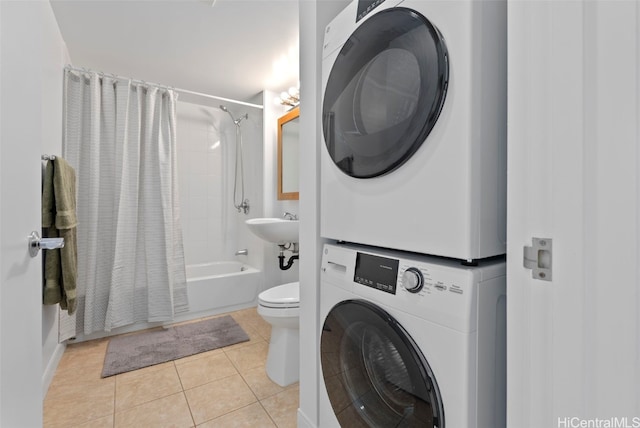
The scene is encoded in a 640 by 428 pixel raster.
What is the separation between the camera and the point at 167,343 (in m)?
2.14

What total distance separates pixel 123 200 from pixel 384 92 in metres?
2.20

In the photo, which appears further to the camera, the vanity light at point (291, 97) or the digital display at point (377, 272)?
the vanity light at point (291, 97)

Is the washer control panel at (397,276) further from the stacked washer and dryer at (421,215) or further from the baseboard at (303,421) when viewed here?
the baseboard at (303,421)

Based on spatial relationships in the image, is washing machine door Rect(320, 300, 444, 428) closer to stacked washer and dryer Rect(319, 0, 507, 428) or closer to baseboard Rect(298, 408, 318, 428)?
stacked washer and dryer Rect(319, 0, 507, 428)

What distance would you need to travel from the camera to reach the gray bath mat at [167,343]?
1877 millimetres

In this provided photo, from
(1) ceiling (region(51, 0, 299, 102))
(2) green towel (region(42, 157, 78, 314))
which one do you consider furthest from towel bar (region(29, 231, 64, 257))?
(1) ceiling (region(51, 0, 299, 102))

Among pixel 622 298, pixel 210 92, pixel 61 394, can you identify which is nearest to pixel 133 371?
pixel 61 394

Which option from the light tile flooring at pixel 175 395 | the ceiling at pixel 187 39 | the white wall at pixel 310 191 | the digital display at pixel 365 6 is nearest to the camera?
the digital display at pixel 365 6

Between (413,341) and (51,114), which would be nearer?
(413,341)

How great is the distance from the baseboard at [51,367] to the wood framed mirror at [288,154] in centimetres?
192

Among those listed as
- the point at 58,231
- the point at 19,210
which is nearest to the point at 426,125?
the point at 19,210

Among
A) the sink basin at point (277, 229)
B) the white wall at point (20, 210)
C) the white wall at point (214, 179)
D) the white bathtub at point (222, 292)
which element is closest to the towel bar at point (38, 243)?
the white wall at point (20, 210)

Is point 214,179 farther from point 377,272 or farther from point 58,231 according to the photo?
point 377,272

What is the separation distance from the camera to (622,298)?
42 centimetres
